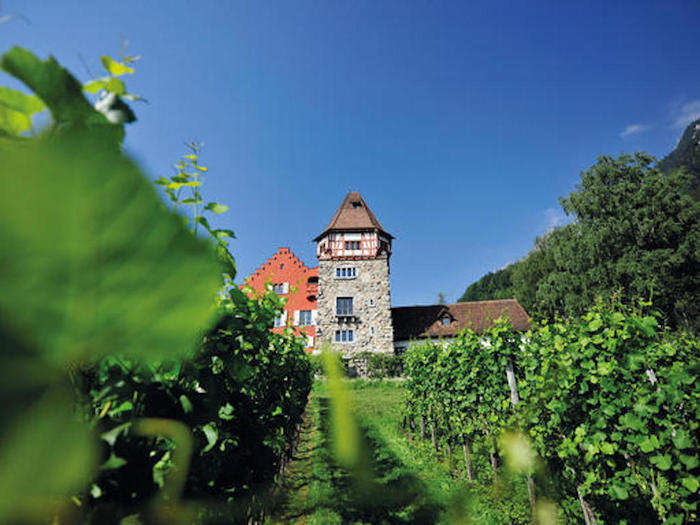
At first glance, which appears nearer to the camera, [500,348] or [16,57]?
[16,57]

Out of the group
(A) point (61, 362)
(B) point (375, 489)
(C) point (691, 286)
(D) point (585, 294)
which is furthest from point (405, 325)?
(A) point (61, 362)

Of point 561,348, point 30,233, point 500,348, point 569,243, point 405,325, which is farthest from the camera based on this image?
point 405,325

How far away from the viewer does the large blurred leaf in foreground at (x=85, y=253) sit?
203 mm

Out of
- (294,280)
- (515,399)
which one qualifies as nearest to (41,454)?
(515,399)

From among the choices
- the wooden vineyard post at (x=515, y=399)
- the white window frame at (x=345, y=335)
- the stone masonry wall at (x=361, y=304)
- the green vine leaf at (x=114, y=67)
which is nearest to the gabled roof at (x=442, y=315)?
the stone masonry wall at (x=361, y=304)

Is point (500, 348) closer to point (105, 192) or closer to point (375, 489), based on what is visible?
point (375, 489)

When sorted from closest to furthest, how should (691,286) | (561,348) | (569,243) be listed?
(561,348)
(691,286)
(569,243)

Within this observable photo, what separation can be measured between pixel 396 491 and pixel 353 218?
23627 mm

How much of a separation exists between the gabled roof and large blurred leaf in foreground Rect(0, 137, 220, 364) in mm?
26505

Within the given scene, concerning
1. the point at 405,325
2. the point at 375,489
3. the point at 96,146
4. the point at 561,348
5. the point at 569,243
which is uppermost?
the point at 569,243

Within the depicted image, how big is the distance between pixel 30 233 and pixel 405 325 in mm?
28134

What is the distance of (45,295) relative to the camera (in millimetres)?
223

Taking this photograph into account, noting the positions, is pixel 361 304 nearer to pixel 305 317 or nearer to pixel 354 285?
pixel 354 285

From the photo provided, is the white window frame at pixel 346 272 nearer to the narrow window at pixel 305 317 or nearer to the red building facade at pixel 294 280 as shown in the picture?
the red building facade at pixel 294 280
